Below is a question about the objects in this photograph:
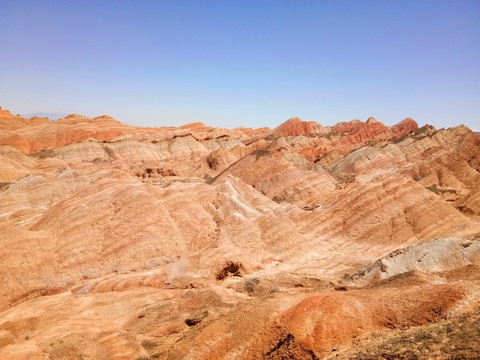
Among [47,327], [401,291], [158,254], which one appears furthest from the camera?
[158,254]

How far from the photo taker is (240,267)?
30.8 metres

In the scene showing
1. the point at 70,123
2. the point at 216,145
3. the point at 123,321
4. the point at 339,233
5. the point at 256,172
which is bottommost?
the point at 123,321

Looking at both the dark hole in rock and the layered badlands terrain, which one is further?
the dark hole in rock

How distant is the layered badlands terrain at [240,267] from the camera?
14867 mm

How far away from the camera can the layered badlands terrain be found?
48.8ft

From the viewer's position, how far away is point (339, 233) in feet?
126

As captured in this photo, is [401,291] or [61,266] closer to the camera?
[401,291]

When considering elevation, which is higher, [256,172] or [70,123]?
[70,123]

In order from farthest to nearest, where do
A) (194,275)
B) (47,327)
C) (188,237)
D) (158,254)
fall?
(188,237), (158,254), (194,275), (47,327)

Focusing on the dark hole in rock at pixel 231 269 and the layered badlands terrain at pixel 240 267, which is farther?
the dark hole in rock at pixel 231 269

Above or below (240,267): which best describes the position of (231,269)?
below

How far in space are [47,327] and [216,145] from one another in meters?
84.9

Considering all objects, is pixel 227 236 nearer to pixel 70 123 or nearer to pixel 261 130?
pixel 70 123

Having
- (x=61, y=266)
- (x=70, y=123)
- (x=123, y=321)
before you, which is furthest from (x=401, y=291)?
(x=70, y=123)
